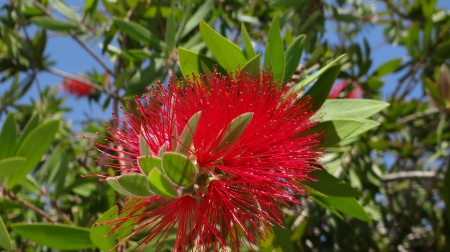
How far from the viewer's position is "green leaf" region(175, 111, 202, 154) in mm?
887

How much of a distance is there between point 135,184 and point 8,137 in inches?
25.7

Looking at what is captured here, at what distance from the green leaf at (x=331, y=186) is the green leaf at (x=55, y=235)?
654 mm

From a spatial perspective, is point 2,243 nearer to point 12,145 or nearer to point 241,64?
point 12,145

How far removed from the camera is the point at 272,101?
1.09m

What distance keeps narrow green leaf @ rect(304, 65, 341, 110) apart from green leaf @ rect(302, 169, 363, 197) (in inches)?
7.7

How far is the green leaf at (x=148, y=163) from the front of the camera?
0.84 m

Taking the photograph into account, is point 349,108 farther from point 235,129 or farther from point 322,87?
point 235,129

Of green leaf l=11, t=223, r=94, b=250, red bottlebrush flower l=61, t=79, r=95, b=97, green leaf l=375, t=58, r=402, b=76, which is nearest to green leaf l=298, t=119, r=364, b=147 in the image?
green leaf l=11, t=223, r=94, b=250

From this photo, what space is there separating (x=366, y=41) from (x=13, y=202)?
5.91 ft

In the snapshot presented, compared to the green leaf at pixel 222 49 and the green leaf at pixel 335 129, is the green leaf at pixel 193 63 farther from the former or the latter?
the green leaf at pixel 335 129

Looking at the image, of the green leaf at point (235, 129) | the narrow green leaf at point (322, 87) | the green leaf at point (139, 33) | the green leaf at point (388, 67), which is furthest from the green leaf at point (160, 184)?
the green leaf at point (388, 67)

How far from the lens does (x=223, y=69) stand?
1247 mm

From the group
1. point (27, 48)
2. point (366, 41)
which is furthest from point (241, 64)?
point (27, 48)

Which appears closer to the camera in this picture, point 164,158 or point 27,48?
point 164,158
